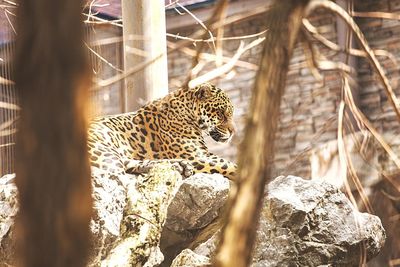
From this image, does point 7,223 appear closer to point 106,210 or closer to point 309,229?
point 106,210

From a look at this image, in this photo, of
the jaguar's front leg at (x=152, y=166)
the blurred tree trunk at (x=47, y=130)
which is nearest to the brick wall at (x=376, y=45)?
the jaguar's front leg at (x=152, y=166)

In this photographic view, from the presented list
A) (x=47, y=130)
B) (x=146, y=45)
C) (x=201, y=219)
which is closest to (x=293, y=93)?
(x=146, y=45)

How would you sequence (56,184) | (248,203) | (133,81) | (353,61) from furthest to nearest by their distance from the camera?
1. (353,61)
2. (133,81)
3. (248,203)
4. (56,184)

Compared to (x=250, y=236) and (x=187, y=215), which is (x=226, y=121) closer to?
(x=187, y=215)

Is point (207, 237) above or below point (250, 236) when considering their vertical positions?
below

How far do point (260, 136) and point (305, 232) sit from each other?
2.64 m

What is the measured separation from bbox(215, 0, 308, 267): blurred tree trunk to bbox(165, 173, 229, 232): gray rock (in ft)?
9.01

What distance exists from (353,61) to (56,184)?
7.11m

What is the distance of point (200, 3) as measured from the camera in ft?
26.6

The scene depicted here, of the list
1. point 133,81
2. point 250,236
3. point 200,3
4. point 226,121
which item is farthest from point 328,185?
point 200,3

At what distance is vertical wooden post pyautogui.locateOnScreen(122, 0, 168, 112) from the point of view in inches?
201

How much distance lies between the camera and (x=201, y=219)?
12.5 feet

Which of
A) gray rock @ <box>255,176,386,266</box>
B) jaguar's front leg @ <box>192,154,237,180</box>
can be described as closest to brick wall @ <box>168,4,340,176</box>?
jaguar's front leg @ <box>192,154,237,180</box>

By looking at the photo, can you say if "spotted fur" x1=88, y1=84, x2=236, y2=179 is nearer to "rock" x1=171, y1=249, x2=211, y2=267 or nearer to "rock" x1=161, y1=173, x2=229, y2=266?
"rock" x1=161, y1=173, x2=229, y2=266
